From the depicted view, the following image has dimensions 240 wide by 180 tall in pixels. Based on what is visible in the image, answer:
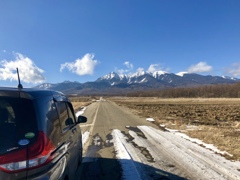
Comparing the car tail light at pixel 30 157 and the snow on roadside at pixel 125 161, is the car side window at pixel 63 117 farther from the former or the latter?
the snow on roadside at pixel 125 161

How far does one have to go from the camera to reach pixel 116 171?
6.16m

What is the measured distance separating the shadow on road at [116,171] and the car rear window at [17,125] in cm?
307

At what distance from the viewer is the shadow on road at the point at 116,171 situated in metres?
5.70

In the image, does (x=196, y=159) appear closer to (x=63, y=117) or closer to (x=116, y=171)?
(x=116, y=171)

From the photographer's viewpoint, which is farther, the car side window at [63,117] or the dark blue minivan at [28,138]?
the car side window at [63,117]

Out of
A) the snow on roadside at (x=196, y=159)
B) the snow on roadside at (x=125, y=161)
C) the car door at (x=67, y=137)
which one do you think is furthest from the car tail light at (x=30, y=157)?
the snow on roadside at (x=196, y=159)

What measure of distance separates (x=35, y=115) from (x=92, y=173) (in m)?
3.56

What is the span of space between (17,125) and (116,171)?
3791 mm

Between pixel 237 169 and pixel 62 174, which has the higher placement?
pixel 62 174

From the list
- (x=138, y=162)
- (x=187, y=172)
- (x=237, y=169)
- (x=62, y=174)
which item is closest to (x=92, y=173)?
(x=138, y=162)

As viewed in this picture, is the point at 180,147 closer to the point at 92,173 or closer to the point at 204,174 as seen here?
the point at 204,174

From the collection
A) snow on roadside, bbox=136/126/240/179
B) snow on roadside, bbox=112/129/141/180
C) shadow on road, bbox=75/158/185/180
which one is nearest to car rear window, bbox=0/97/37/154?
shadow on road, bbox=75/158/185/180

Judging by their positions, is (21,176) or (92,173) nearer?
(21,176)

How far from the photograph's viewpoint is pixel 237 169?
623 centimetres
